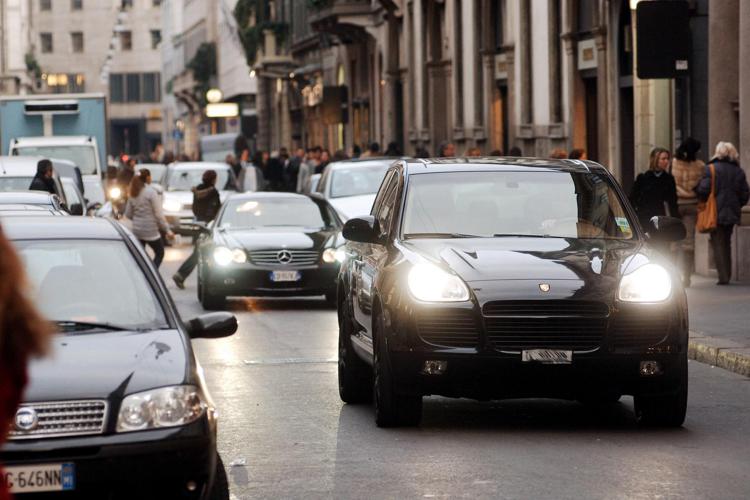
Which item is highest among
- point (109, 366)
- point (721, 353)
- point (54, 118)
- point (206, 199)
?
point (54, 118)

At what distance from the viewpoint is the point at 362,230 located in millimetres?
11594

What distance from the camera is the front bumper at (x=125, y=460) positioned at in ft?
22.4

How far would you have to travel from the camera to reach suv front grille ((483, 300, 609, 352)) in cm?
1031

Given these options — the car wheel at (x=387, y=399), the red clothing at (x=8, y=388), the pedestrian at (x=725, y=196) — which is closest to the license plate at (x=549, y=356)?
the car wheel at (x=387, y=399)

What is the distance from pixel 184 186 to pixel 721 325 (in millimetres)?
25732

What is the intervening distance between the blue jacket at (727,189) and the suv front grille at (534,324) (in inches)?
443

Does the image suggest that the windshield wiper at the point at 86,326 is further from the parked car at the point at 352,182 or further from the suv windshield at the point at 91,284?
the parked car at the point at 352,182

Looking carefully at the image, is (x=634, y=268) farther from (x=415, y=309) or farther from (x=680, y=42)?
(x=680, y=42)

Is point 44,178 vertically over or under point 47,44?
under

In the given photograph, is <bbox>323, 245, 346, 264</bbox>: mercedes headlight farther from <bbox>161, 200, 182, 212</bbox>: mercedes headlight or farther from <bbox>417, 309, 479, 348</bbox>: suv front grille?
<bbox>161, 200, 182, 212</bbox>: mercedes headlight

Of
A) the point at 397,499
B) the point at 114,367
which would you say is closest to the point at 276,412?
the point at 397,499

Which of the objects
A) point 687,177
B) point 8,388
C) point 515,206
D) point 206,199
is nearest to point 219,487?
point 8,388

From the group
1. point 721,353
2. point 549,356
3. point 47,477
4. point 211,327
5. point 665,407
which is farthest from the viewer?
point 721,353

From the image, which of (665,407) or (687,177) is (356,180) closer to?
(687,177)
